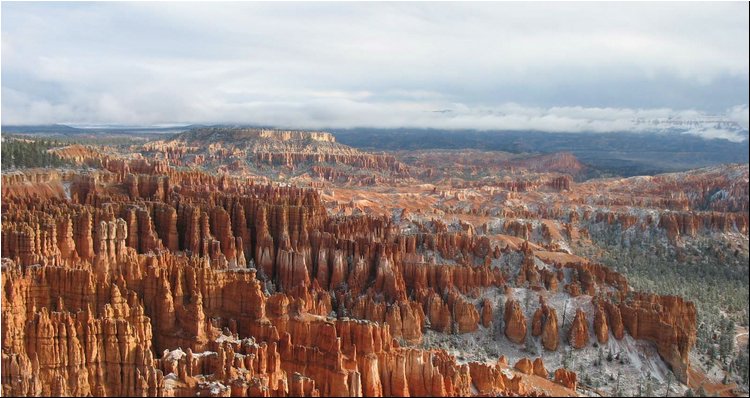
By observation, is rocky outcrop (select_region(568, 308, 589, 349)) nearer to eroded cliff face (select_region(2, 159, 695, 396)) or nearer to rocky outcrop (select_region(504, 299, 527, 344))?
eroded cliff face (select_region(2, 159, 695, 396))

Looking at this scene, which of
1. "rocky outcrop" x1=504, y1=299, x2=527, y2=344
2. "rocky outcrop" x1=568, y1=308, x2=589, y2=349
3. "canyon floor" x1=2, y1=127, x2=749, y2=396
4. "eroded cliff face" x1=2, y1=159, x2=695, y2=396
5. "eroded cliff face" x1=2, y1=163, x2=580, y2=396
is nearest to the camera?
"eroded cliff face" x1=2, y1=163, x2=580, y2=396

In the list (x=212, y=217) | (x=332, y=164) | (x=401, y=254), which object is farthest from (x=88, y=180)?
(x=332, y=164)

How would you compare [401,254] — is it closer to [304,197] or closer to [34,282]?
[304,197]

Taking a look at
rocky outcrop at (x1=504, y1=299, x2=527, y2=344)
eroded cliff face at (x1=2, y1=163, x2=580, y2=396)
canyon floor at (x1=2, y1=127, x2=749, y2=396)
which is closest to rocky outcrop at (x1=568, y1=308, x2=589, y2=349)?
canyon floor at (x1=2, y1=127, x2=749, y2=396)

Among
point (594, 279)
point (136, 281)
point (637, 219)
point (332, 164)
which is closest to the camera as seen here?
point (136, 281)

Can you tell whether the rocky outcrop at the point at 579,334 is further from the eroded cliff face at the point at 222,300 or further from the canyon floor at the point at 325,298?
the eroded cliff face at the point at 222,300

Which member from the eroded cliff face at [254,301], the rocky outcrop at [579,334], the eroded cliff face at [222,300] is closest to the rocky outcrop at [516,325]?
the eroded cliff face at [254,301]

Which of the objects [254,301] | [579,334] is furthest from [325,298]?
[579,334]
